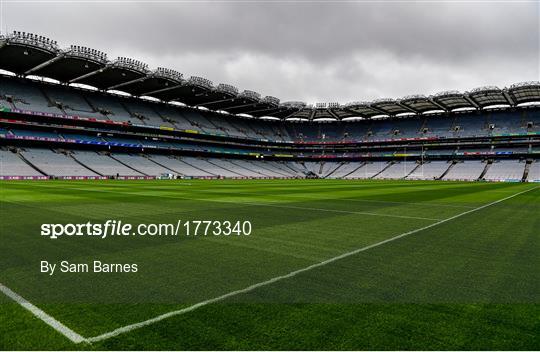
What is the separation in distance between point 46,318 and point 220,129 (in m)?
95.0

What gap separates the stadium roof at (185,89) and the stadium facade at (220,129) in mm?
248

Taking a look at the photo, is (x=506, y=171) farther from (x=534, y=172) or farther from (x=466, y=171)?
(x=466, y=171)

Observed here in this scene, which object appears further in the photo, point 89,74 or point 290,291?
point 89,74

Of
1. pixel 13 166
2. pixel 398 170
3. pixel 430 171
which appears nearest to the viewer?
pixel 13 166

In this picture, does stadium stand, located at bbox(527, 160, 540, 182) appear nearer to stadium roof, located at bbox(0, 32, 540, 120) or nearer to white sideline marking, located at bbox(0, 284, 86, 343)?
stadium roof, located at bbox(0, 32, 540, 120)

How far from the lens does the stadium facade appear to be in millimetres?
61219

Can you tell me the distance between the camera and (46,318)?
4246 mm

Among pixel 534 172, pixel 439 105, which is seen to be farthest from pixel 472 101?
pixel 534 172

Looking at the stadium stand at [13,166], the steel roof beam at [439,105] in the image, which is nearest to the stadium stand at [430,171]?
the steel roof beam at [439,105]

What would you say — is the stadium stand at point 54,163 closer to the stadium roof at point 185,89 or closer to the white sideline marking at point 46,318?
the stadium roof at point 185,89

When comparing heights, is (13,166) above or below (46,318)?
below

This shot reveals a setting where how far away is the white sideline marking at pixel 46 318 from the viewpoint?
377 centimetres

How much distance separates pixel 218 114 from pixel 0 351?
336 ft

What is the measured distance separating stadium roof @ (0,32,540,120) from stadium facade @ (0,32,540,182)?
9.8 inches
